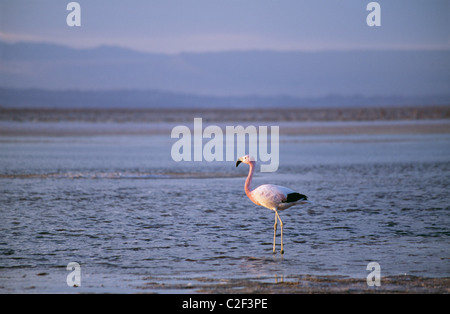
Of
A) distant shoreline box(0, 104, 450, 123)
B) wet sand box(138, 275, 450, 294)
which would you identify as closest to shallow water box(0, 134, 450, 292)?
wet sand box(138, 275, 450, 294)

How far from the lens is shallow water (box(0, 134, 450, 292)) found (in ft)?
28.5

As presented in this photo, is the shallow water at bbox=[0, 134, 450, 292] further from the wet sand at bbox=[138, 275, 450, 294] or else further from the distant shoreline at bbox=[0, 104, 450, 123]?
the distant shoreline at bbox=[0, 104, 450, 123]

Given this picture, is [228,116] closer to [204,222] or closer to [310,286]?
[204,222]

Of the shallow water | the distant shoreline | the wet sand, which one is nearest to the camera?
the wet sand

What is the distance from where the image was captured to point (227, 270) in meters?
8.61

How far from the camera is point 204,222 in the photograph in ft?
39.9

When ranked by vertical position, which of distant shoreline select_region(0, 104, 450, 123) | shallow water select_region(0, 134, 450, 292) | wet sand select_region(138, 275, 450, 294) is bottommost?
wet sand select_region(138, 275, 450, 294)

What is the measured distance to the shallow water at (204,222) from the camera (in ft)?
28.5

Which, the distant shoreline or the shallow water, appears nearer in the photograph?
the shallow water

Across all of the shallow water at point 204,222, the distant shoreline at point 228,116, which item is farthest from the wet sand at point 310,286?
the distant shoreline at point 228,116

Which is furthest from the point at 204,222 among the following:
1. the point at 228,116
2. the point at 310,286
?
the point at 228,116

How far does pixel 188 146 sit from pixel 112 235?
21.7 m

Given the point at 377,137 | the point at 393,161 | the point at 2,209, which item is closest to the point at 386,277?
the point at 2,209

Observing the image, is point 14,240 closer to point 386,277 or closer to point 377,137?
point 386,277
